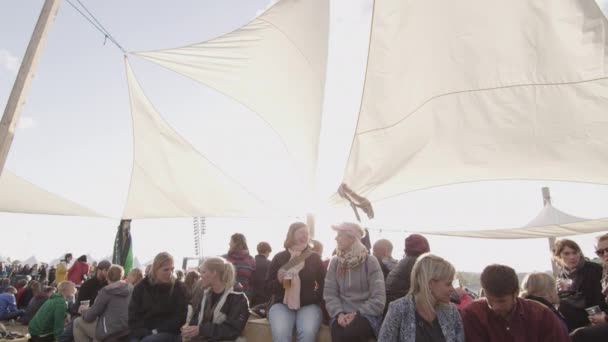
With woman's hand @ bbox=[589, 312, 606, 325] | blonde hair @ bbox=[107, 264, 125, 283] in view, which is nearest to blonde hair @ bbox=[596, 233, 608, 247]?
woman's hand @ bbox=[589, 312, 606, 325]

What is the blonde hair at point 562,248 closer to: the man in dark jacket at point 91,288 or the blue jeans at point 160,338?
the blue jeans at point 160,338

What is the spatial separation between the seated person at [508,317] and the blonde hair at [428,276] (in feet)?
0.76

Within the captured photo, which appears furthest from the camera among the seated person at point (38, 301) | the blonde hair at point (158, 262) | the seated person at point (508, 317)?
the seated person at point (38, 301)

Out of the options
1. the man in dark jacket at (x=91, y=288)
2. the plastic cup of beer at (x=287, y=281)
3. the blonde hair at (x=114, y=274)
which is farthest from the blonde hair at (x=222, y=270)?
the man in dark jacket at (x=91, y=288)

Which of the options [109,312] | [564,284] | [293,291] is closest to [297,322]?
[293,291]

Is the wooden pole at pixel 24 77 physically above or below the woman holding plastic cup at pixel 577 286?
above

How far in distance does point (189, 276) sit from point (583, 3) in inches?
210

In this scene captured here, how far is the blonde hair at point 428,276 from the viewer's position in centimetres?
279

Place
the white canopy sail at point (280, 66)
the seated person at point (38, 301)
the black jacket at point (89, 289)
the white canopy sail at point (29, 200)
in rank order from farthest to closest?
the white canopy sail at point (29, 200) → the seated person at point (38, 301) → the white canopy sail at point (280, 66) → the black jacket at point (89, 289)

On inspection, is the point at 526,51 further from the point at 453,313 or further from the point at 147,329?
the point at 147,329

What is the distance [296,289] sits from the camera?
12.8 ft

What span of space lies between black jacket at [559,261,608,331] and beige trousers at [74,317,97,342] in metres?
4.96

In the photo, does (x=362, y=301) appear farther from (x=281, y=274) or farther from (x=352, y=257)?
(x=281, y=274)

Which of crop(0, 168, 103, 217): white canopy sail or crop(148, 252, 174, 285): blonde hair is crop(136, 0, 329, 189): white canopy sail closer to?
crop(148, 252, 174, 285): blonde hair
